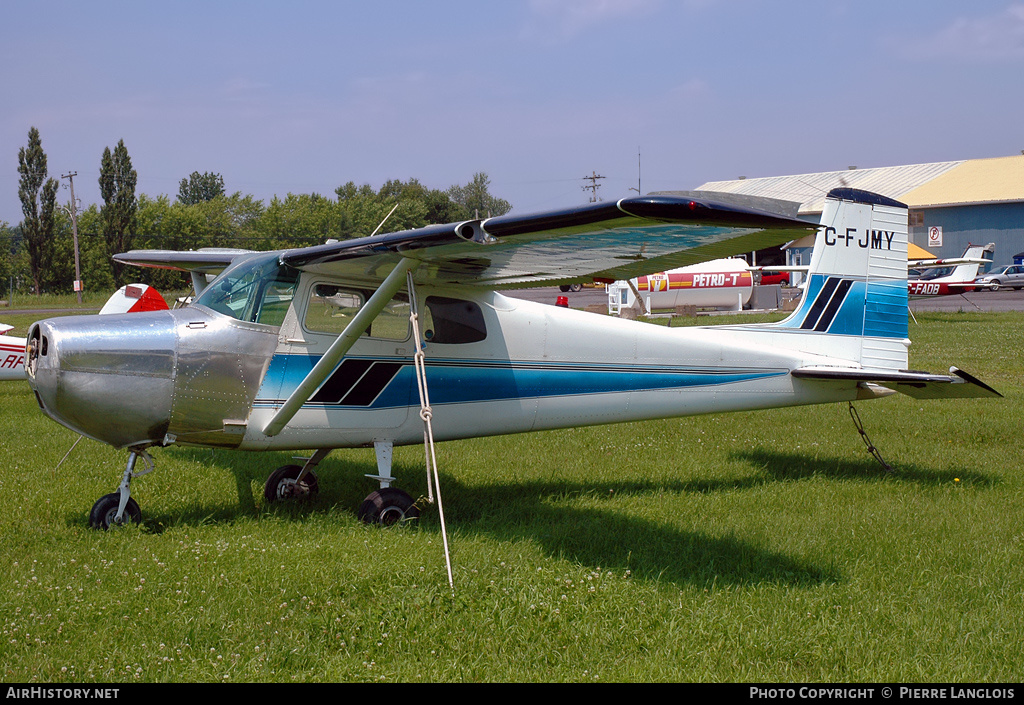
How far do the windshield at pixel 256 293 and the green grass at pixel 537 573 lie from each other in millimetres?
1763

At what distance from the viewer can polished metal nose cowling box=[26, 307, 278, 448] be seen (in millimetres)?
5938

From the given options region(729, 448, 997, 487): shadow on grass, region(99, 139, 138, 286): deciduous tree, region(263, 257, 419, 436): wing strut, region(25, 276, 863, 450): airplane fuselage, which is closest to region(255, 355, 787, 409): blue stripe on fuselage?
region(25, 276, 863, 450): airplane fuselage

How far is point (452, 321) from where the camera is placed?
7.25 m

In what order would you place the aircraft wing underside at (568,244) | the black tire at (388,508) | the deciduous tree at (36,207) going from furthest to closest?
the deciduous tree at (36,207), the black tire at (388,508), the aircraft wing underside at (568,244)

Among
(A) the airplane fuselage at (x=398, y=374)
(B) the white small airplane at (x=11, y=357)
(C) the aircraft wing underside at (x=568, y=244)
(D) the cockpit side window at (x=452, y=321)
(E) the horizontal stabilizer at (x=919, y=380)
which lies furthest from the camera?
(B) the white small airplane at (x=11, y=357)

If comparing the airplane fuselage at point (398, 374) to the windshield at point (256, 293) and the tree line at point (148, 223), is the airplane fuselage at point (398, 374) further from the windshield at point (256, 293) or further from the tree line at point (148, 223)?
the tree line at point (148, 223)

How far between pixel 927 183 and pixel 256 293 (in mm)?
71660

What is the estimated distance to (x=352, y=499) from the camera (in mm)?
7910

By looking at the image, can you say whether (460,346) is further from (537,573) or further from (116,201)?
(116,201)

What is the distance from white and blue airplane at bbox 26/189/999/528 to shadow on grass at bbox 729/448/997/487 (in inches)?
34.1

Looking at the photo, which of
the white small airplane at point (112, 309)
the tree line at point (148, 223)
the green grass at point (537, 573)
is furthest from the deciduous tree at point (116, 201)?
the green grass at point (537, 573)

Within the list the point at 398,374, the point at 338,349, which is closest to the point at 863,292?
the point at 398,374

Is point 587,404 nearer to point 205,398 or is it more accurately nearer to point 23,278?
point 205,398

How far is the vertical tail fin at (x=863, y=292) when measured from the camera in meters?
8.58
